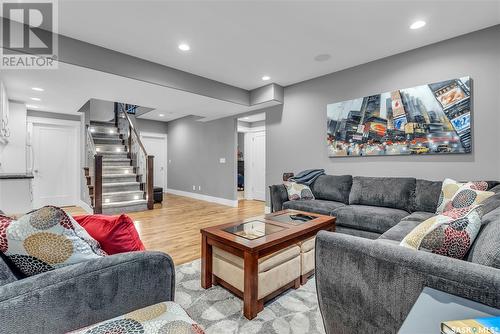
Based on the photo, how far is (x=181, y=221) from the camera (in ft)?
15.1

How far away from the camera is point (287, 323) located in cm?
171

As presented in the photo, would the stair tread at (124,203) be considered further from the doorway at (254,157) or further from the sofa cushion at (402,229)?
the sofa cushion at (402,229)

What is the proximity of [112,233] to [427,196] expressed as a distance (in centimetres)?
329

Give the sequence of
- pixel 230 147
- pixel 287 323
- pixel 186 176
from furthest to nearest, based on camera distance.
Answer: pixel 186 176, pixel 230 147, pixel 287 323

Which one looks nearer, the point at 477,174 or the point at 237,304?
the point at 237,304

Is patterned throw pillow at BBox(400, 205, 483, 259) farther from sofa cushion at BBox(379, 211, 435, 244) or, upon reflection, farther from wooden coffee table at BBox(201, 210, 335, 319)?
wooden coffee table at BBox(201, 210, 335, 319)

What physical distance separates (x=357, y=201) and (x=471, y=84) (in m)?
1.94

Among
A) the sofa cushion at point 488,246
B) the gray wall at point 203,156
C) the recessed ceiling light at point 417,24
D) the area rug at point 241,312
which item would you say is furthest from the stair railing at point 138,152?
the sofa cushion at point 488,246

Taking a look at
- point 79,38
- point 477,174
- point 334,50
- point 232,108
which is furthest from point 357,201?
point 79,38

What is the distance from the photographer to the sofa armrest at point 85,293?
0.88 metres

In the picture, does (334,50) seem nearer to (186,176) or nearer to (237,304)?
(237,304)

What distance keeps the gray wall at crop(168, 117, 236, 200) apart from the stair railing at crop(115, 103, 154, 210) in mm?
1487

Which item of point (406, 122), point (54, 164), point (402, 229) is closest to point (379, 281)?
point (402, 229)

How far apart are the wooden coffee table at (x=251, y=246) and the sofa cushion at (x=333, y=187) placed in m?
1.35
